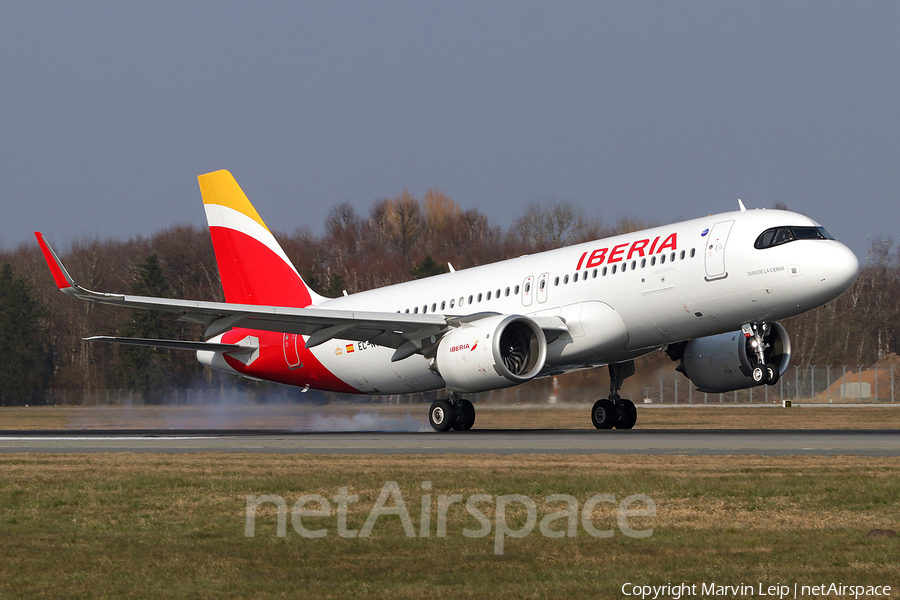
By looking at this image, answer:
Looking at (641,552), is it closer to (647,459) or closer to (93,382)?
(647,459)

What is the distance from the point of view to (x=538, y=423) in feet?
115

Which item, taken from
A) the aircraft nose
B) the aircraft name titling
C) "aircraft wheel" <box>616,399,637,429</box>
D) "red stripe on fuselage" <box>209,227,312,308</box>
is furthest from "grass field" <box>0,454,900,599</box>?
"red stripe on fuselage" <box>209,227,312,308</box>

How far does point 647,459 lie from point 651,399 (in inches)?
1469

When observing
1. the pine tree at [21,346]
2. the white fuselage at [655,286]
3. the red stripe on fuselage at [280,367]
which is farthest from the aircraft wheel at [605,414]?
the pine tree at [21,346]

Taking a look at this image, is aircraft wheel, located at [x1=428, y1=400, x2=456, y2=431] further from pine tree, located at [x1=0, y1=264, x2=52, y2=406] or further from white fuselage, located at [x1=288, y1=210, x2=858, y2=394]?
pine tree, located at [x1=0, y1=264, x2=52, y2=406]

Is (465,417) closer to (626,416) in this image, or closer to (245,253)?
(626,416)

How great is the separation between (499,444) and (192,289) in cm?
7481

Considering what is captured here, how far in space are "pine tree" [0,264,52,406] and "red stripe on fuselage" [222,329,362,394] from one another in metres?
44.0

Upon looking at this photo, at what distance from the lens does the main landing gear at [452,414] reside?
94.0 feet

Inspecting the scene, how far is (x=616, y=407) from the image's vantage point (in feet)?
98.3

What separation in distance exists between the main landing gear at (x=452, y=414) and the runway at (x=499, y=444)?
3.93ft

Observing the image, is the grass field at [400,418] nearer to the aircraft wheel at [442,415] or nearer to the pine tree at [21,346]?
the aircraft wheel at [442,415]

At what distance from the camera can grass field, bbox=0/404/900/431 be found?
33594 millimetres

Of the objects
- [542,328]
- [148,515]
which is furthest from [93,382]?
[148,515]
